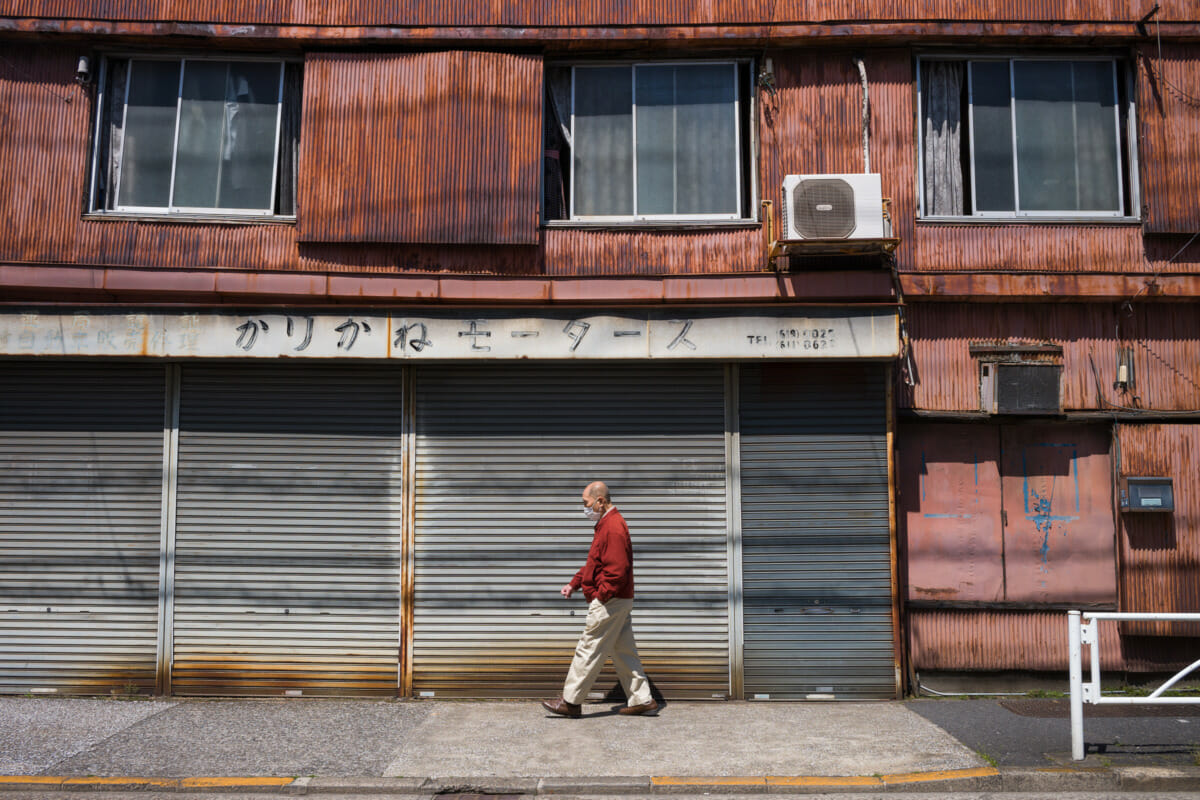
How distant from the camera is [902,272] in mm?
8883

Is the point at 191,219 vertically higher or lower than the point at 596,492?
higher

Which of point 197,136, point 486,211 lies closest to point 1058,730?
point 486,211

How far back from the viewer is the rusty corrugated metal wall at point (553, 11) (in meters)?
9.00

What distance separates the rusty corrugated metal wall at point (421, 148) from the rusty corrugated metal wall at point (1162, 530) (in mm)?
5927

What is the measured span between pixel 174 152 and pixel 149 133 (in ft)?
1.08

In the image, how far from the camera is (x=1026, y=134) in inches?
366

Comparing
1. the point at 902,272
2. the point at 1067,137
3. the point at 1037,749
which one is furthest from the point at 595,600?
the point at 1067,137

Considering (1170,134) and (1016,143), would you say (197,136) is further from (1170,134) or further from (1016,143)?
(1170,134)

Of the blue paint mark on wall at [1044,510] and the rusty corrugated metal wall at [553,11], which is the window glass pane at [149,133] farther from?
the blue paint mark on wall at [1044,510]

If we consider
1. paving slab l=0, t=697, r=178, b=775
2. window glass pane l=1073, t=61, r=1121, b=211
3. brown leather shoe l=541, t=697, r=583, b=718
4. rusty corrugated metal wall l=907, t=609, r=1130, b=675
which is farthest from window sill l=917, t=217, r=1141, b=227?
paving slab l=0, t=697, r=178, b=775

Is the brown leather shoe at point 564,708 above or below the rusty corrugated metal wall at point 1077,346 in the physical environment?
below

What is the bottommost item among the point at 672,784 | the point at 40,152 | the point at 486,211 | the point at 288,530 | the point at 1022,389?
the point at 672,784

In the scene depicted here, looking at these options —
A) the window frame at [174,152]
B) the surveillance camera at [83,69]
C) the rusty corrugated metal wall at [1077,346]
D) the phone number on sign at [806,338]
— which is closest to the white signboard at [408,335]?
the phone number on sign at [806,338]

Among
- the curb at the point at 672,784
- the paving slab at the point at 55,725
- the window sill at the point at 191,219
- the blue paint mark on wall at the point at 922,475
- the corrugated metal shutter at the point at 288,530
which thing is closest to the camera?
the curb at the point at 672,784
